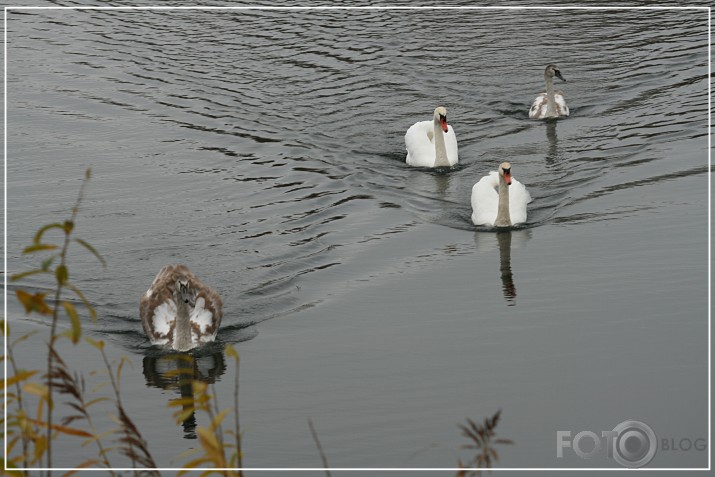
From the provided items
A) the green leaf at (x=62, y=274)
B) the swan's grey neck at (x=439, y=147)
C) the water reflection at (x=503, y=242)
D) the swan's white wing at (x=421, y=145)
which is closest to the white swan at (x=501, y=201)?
the water reflection at (x=503, y=242)

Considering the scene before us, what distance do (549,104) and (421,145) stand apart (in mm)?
3629

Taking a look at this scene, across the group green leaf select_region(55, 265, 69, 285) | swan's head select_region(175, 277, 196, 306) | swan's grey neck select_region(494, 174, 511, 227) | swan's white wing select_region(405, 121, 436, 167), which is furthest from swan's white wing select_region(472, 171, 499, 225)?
green leaf select_region(55, 265, 69, 285)

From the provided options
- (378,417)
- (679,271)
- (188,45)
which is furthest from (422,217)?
(188,45)

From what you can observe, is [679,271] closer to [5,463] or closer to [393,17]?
[5,463]

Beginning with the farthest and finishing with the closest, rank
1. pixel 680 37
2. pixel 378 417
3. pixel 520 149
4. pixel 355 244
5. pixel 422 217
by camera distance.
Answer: pixel 680 37 < pixel 520 149 < pixel 422 217 < pixel 355 244 < pixel 378 417

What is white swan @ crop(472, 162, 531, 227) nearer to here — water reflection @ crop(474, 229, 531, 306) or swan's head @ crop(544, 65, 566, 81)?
water reflection @ crop(474, 229, 531, 306)

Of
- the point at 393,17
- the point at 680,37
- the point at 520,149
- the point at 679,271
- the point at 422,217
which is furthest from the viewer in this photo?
the point at 393,17

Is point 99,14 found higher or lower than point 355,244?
higher

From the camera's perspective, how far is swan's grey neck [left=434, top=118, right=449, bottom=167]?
21047 mm

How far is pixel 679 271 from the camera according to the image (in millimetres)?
15812

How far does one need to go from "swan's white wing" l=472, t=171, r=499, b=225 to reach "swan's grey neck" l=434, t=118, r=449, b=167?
2424mm

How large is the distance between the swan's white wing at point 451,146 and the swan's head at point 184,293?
8350 mm

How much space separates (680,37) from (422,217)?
467 inches

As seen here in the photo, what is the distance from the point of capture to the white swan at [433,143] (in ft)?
69.6
